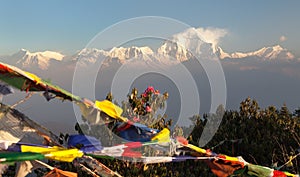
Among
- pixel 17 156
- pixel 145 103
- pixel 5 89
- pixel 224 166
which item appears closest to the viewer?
pixel 17 156

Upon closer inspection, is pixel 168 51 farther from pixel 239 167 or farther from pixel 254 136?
pixel 254 136

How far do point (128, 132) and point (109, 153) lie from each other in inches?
34.0

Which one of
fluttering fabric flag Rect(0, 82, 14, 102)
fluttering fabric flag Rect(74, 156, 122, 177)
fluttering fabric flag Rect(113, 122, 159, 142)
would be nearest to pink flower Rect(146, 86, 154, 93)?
fluttering fabric flag Rect(113, 122, 159, 142)

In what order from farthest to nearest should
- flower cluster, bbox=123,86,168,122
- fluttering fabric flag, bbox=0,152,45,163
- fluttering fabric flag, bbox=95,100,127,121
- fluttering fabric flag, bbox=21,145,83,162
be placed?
1. flower cluster, bbox=123,86,168,122
2. fluttering fabric flag, bbox=95,100,127,121
3. fluttering fabric flag, bbox=21,145,83,162
4. fluttering fabric flag, bbox=0,152,45,163

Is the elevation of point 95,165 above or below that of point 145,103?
below

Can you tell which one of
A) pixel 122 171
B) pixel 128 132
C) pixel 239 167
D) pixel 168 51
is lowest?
pixel 122 171

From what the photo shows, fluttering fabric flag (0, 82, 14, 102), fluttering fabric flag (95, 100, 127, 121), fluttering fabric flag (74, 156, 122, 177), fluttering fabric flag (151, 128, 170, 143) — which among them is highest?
fluttering fabric flag (0, 82, 14, 102)

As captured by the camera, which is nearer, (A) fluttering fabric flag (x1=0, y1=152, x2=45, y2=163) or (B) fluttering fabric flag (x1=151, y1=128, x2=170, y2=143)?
(A) fluttering fabric flag (x1=0, y1=152, x2=45, y2=163)

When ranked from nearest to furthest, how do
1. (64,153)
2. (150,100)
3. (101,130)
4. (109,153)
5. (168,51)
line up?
(64,153)
(109,153)
(101,130)
(168,51)
(150,100)

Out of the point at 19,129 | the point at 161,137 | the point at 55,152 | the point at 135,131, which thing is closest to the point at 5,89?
the point at 19,129

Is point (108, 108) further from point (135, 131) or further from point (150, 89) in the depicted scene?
point (150, 89)

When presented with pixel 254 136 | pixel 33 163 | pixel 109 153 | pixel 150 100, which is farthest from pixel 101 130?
pixel 254 136

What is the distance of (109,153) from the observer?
3.63 meters

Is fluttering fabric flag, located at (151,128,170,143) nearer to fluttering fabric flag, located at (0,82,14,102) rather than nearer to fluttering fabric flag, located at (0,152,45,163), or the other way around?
fluttering fabric flag, located at (0,152,45,163)
